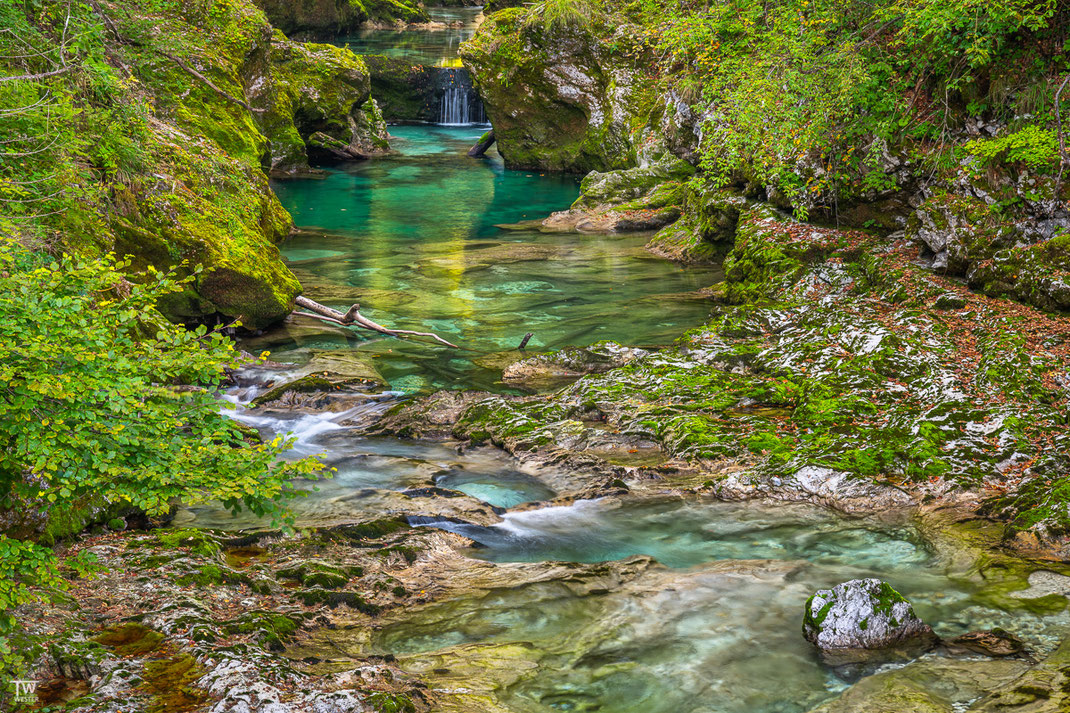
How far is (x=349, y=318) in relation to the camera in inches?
555

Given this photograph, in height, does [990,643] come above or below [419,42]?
below

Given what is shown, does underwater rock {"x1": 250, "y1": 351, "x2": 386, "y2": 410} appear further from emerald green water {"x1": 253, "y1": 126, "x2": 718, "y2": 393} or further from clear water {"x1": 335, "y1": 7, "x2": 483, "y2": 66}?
clear water {"x1": 335, "y1": 7, "x2": 483, "y2": 66}

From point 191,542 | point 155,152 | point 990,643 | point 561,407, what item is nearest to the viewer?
point 990,643

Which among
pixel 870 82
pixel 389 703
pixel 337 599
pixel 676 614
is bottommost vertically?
pixel 676 614

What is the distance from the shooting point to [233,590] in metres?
6.02

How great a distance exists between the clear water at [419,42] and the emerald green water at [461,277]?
17.3 m

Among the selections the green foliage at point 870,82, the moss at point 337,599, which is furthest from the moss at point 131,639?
the green foliage at point 870,82

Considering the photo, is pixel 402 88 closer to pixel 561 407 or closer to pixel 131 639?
pixel 561 407

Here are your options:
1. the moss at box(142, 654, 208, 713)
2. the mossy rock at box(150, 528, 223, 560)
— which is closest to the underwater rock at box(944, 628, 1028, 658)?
the moss at box(142, 654, 208, 713)

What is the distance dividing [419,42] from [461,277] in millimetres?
38916

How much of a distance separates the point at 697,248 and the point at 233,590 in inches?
579

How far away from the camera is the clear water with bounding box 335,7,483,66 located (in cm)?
4500

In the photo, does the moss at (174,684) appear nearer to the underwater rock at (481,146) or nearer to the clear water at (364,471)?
the clear water at (364,471)

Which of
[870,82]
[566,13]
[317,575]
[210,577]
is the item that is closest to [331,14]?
[566,13]
